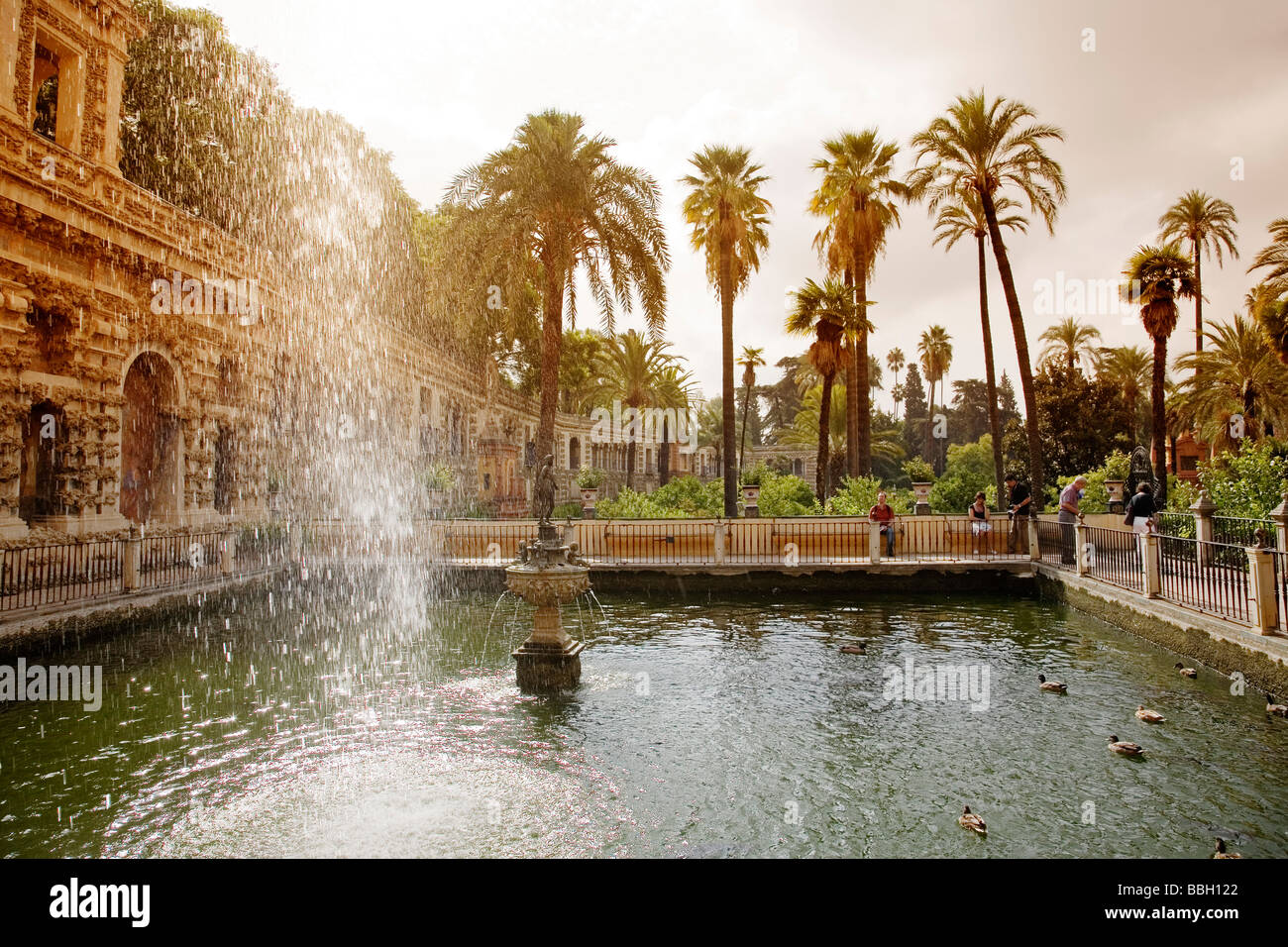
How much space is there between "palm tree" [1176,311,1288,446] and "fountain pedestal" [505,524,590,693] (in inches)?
1272

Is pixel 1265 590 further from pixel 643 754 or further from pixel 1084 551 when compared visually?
pixel 643 754

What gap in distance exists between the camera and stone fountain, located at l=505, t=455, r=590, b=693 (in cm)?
874

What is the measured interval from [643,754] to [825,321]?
22891mm

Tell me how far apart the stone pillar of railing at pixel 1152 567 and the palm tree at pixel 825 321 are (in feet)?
52.1

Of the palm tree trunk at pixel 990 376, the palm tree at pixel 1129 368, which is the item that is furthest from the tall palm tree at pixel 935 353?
the palm tree trunk at pixel 990 376

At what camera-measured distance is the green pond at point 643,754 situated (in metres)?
5.18

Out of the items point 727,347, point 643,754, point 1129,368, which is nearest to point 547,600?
point 643,754

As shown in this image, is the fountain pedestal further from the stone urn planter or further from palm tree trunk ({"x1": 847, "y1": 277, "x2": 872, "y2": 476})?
palm tree trunk ({"x1": 847, "y1": 277, "x2": 872, "y2": 476})

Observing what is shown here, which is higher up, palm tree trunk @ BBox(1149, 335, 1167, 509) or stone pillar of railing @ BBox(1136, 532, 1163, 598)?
palm tree trunk @ BBox(1149, 335, 1167, 509)

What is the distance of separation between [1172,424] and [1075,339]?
7896 mm

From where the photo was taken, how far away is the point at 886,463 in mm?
69812

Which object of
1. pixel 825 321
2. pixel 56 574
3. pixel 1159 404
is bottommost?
pixel 56 574

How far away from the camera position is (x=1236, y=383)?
111 feet

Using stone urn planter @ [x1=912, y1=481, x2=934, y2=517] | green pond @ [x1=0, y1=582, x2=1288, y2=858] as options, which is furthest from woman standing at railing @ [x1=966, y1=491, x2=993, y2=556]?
green pond @ [x1=0, y1=582, x2=1288, y2=858]
